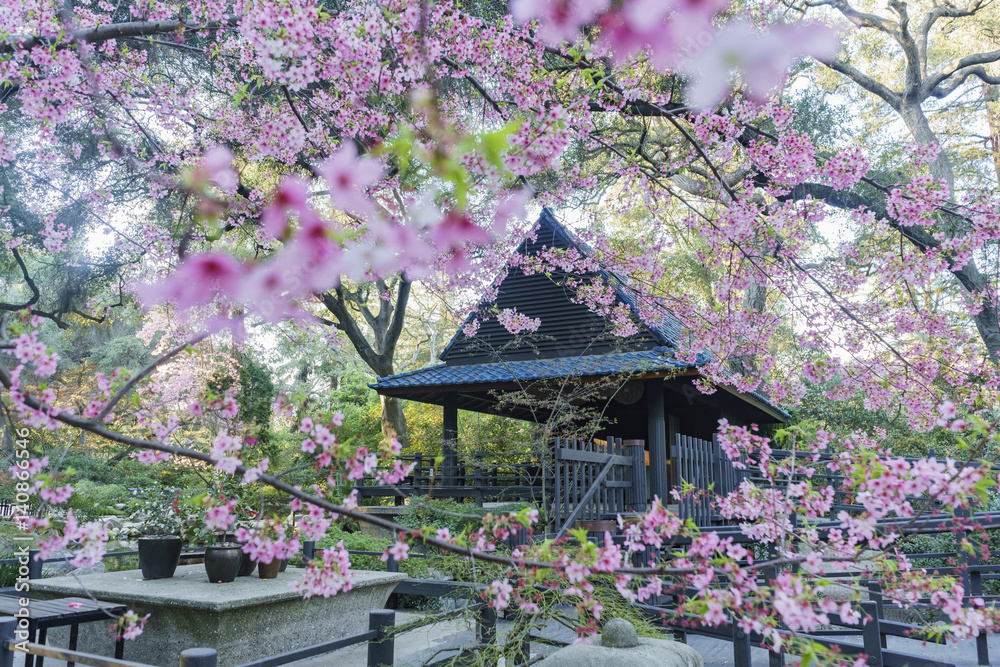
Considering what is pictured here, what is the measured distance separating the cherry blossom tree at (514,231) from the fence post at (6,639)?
0.37 meters

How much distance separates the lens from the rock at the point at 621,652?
3496mm

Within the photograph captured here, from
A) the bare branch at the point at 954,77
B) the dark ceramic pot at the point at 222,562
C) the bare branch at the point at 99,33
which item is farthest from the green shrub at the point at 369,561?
the bare branch at the point at 954,77

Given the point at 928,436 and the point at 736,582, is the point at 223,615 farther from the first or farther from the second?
the point at 928,436

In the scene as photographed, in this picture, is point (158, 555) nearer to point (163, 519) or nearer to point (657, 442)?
point (163, 519)

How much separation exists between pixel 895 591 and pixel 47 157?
922 cm

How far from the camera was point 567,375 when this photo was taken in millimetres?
10641

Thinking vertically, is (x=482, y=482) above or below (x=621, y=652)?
above

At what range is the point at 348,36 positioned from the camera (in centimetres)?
381

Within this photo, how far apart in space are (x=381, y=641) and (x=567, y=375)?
7.60m

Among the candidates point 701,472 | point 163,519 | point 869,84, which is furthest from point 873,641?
point 869,84

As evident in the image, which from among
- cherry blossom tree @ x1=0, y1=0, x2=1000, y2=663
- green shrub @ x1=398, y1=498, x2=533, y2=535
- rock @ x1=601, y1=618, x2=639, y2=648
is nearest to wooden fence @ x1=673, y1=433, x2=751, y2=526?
cherry blossom tree @ x1=0, y1=0, x2=1000, y2=663

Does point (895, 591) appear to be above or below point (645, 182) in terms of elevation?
below

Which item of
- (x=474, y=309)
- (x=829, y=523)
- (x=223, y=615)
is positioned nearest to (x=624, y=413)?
(x=474, y=309)

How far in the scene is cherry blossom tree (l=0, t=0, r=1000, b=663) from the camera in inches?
73.4
